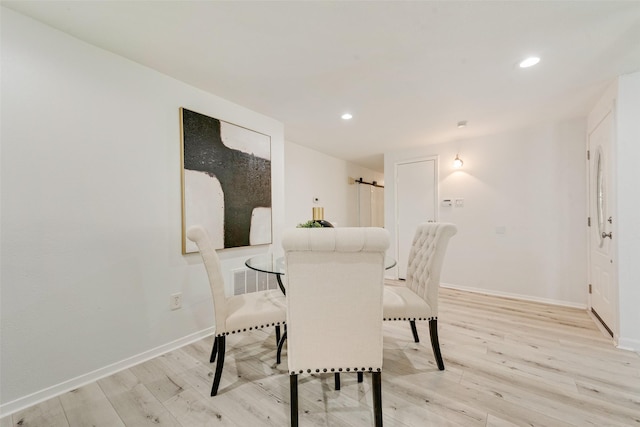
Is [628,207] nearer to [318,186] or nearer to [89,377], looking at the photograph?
[318,186]

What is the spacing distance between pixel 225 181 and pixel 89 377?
1738 millimetres

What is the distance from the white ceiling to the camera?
1.41 metres

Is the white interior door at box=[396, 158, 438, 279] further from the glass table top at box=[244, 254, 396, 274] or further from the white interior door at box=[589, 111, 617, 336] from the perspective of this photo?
the glass table top at box=[244, 254, 396, 274]

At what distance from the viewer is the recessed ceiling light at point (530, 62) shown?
6.00ft

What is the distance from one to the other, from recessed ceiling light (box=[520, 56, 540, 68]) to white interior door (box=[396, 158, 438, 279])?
215 centimetres

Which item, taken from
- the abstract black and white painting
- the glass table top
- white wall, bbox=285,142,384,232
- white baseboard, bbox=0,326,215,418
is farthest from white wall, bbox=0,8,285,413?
white wall, bbox=285,142,384,232

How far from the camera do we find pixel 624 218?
2082 mm

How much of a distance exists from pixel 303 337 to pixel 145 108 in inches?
81.6

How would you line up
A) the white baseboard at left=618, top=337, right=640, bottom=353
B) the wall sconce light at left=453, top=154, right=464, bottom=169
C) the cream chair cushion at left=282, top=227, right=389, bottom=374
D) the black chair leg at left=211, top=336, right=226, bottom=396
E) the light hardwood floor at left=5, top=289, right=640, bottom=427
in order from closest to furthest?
the cream chair cushion at left=282, top=227, right=389, bottom=374 < the light hardwood floor at left=5, top=289, right=640, bottom=427 < the black chair leg at left=211, top=336, right=226, bottom=396 < the white baseboard at left=618, top=337, right=640, bottom=353 < the wall sconce light at left=453, top=154, right=464, bottom=169

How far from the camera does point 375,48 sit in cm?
172

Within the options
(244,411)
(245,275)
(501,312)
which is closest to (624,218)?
(501,312)

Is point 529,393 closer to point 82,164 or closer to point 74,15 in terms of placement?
point 82,164

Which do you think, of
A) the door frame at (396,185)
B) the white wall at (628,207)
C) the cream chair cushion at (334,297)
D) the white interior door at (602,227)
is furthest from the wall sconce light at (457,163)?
the cream chair cushion at (334,297)

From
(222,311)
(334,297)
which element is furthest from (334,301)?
(222,311)
